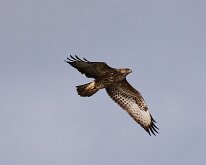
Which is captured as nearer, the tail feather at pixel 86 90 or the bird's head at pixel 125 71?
the tail feather at pixel 86 90

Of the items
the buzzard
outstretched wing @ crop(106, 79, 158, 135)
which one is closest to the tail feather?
the buzzard

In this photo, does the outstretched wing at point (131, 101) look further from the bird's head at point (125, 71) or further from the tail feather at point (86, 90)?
the tail feather at point (86, 90)

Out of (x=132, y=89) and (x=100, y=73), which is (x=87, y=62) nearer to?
(x=100, y=73)

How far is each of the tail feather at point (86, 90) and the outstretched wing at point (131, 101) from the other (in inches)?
52.3

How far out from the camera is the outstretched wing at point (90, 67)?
1805 cm

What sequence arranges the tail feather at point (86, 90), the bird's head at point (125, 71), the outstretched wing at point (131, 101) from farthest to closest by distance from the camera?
the outstretched wing at point (131, 101) → the bird's head at point (125, 71) → the tail feather at point (86, 90)

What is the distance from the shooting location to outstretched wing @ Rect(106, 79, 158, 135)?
761 inches

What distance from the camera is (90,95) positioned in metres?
18.0

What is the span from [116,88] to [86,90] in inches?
65.0

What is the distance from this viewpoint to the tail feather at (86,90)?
58.9 ft

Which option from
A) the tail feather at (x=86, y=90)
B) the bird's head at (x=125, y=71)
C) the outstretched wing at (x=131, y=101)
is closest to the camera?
the tail feather at (x=86, y=90)

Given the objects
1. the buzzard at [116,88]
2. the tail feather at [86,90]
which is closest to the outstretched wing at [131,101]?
the buzzard at [116,88]

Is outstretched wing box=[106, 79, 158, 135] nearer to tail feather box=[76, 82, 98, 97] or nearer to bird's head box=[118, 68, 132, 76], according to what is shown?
bird's head box=[118, 68, 132, 76]

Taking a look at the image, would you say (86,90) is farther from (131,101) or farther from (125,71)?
(131,101)
